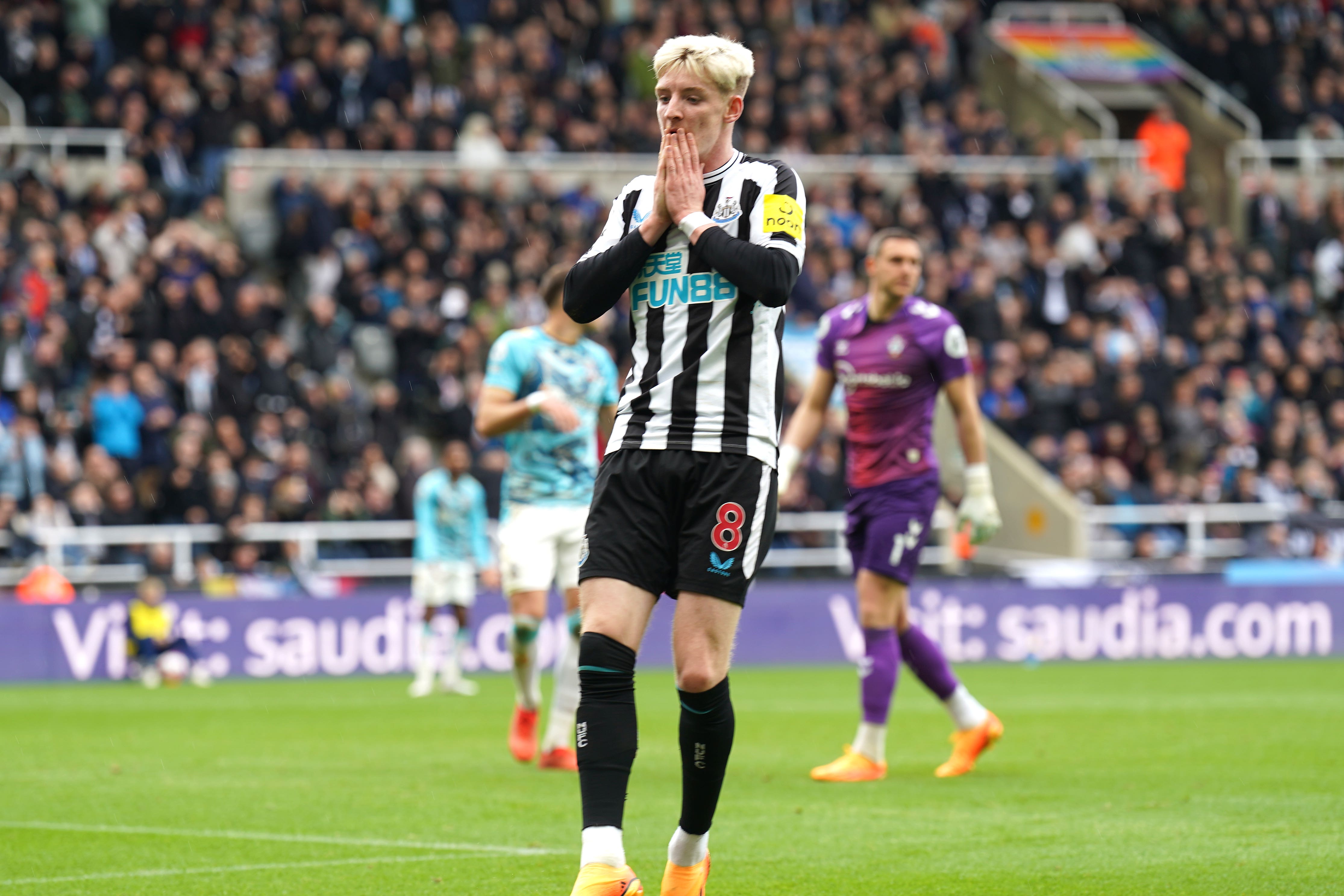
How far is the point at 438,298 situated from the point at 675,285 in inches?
720

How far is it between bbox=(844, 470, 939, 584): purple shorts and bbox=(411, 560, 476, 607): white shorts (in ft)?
28.2

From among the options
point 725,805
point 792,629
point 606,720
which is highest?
point 606,720

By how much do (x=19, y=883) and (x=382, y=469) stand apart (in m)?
15.1

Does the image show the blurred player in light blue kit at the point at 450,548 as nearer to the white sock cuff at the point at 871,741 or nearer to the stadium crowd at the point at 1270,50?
the white sock cuff at the point at 871,741

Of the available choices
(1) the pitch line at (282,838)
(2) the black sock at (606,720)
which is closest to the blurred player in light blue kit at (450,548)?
(1) the pitch line at (282,838)

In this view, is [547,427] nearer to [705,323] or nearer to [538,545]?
[538,545]

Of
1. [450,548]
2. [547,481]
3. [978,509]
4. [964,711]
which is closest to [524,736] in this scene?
[547,481]

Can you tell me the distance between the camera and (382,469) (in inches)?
834

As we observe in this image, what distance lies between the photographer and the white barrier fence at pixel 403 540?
64.3ft

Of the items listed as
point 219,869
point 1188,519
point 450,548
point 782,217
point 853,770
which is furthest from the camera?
point 1188,519

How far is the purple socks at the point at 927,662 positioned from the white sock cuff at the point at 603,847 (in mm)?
4485

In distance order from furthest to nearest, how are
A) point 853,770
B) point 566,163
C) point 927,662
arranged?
point 566,163, point 927,662, point 853,770

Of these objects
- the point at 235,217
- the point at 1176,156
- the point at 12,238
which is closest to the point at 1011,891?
the point at 12,238

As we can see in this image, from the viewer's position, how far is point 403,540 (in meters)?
21.2
